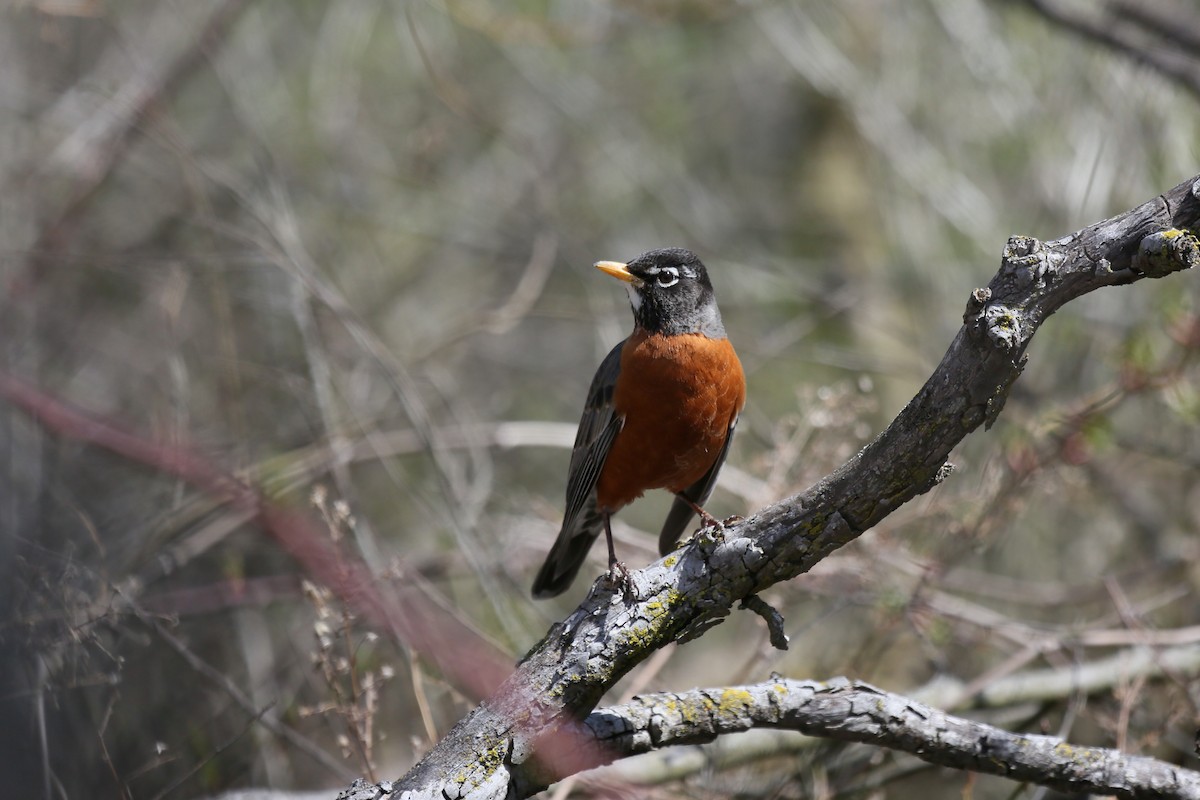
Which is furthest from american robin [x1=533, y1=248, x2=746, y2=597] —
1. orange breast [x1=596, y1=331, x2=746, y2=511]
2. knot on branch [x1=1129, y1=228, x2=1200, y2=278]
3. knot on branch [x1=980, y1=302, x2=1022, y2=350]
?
knot on branch [x1=1129, y1=228, x2=1200, y2=278]

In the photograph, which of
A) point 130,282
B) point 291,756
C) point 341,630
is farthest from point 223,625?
point 130,282

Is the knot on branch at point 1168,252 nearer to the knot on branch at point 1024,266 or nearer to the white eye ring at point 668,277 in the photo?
the knot on branch at point 1024,266

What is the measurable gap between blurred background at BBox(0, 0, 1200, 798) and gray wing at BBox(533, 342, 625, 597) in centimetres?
30

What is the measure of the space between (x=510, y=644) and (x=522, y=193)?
4.79 m

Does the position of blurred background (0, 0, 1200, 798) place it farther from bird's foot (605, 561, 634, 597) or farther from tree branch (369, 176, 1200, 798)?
bird's foot (605, 561, 634, 597)

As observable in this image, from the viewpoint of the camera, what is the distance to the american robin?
425 cm

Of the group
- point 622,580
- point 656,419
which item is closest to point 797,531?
point 622,580

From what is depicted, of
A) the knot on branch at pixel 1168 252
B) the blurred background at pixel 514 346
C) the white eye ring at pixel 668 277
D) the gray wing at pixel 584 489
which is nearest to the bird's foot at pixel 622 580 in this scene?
the blurred background at pixel 514 346

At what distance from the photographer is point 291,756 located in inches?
196

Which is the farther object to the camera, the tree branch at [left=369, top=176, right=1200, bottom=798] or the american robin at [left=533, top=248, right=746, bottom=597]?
the american robin at [left=533, top=248, right=746, bottom=597]

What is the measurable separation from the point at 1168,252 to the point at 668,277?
2643mm

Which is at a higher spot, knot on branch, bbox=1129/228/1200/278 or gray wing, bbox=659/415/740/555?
knot on branch, bbox=1129/228/1200/278

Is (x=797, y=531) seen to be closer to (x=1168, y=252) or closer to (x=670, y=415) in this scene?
(x=1168, y=252)

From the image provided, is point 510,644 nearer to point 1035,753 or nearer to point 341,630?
point 341,630
